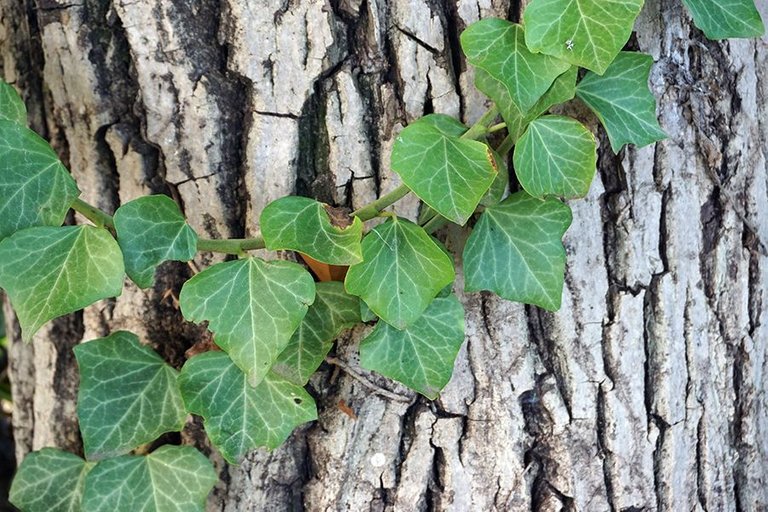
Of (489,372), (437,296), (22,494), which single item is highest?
(437,296)

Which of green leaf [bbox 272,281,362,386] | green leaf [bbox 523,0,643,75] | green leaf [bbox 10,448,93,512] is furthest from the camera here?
green leaf [bbox 10,448,93,512]

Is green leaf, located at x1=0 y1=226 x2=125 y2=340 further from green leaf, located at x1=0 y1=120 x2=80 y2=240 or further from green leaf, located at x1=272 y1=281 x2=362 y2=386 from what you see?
green leaf, located at x1=272 y1=281 x2=362 y2=386

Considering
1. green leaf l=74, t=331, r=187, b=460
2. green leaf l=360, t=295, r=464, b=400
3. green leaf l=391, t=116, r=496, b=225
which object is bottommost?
green leaf l=74, t=331, r=187, b=460

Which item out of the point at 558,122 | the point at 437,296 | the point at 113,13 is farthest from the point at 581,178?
the point at 113,13

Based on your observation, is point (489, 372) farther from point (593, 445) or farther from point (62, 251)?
point (62, 251)

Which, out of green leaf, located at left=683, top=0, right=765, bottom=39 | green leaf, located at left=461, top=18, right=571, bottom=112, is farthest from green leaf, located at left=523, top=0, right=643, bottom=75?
green leaf, located at left=683, top=0, right=765, bottom=39

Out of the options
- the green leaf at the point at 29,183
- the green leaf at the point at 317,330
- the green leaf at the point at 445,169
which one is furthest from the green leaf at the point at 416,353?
the green leaf at the point at 29,183
